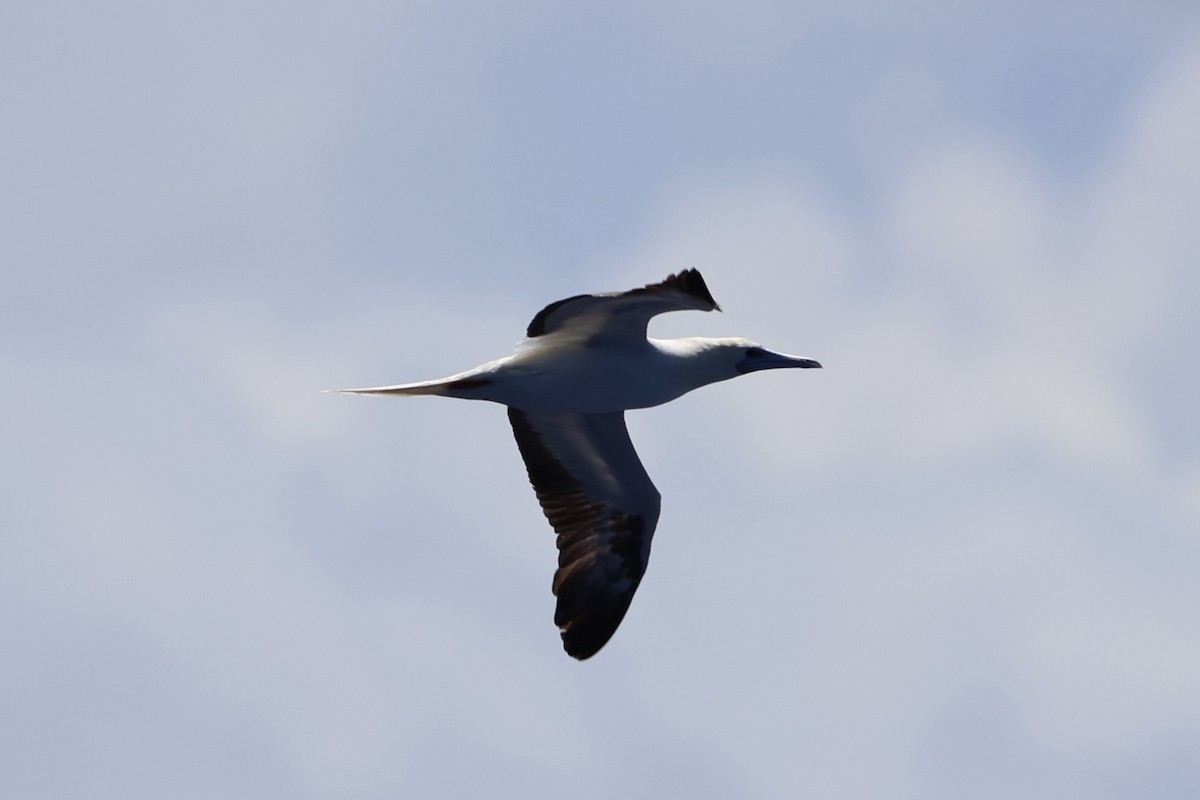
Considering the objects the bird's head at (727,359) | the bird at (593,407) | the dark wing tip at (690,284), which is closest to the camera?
the dark wing tip at (690,284)

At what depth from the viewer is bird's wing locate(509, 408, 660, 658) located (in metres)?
14.0

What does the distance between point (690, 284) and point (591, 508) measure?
363 centimetres

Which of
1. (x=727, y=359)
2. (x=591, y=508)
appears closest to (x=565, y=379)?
(x=727, y=359)

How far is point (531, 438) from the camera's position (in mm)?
14203

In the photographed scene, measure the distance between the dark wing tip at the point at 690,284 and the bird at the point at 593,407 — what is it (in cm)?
46

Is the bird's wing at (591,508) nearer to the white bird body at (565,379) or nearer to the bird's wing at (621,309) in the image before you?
the white bird body at (565,379)

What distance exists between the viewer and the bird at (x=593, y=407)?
41.9ft

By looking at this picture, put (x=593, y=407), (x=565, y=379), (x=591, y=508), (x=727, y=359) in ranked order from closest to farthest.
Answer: (x=565, y=379)
(x=593, y=407)
(x=727, y=359)
(x=591, y=508)

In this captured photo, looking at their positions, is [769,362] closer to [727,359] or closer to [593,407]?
[727,359]

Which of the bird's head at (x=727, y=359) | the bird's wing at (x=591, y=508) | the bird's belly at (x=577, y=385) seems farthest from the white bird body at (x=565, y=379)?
the bird's wing at (x=591, y=508)

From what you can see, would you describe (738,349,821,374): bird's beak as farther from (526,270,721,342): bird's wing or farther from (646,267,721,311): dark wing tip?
(646,267,721,311): dark wing tip

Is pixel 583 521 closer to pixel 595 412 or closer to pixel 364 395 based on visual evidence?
pixel 595 412

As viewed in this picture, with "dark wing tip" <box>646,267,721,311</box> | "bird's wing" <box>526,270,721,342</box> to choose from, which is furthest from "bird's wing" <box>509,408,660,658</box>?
"dark wing tip" <box>646,267,721,311</box>

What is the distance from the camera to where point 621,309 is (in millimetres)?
12289
